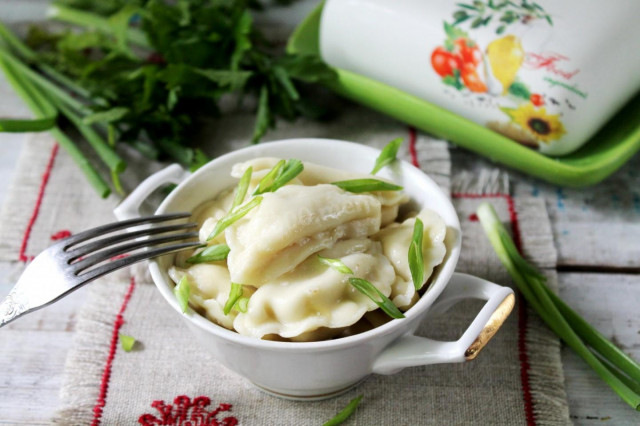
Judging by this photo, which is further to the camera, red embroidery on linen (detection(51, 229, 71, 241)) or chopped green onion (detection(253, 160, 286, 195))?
red embroidery on linen (detection(51, 229, 71, 241))

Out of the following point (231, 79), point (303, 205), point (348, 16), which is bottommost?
point (231, 79)

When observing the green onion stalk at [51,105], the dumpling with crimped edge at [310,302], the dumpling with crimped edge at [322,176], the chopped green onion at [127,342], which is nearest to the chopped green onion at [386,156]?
the dumpling with crimped edge at [322,176]

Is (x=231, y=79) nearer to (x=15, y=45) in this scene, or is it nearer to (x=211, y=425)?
(x=15, y=45)

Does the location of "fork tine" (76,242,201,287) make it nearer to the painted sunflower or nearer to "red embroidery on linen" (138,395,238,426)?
"red embroidery on linen" (138,395,238,426)

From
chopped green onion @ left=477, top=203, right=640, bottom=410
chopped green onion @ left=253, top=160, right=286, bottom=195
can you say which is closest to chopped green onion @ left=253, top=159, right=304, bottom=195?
chopped green onion @ left=253, top=160, right=286, bottom=195

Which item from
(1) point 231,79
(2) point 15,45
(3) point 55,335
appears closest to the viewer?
(3) point 55,335

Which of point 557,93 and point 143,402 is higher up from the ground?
point 557,93

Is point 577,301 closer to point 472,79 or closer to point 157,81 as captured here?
point 472,79

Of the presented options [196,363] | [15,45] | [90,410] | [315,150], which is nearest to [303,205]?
[315,150]
